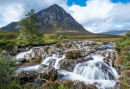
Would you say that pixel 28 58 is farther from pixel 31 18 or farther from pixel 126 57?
pixel 126 57

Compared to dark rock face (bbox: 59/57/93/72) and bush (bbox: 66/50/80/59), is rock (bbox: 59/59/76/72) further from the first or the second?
bush (bbox: 66/50/80/59)

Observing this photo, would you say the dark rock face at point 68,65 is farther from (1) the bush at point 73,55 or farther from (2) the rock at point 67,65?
(1) the bush at point 73,55

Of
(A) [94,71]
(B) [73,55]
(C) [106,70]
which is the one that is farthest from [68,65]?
(C) [106,70]

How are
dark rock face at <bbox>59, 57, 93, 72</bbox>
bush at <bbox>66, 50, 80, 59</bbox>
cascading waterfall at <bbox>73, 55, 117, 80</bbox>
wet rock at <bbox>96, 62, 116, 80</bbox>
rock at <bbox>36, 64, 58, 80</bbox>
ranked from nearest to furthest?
rock at <bbox>36, 64, 58, 80</bbox> < wet rock at <bbox>96, 62, 116, 80</bbox> < cascading waterfall at <bbox>73, 55, 117, 80</bbox> < dark rock face at <bbox>59, 57, 93, 72</bbox> < bush at <bbox>66, 50, 80, 59</bbox>

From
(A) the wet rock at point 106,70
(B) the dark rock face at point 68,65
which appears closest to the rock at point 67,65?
(B) the dark rock face at point 68,65

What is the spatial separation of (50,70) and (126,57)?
37.5 ft

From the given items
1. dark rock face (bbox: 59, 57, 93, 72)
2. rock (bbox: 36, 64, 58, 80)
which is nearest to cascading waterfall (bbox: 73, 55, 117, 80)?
dark rock face (bbox: 59, 57, 93, 72)

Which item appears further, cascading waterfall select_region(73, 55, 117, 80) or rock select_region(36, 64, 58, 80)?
cascading waterfall select_region(73, 55, 117, 80)

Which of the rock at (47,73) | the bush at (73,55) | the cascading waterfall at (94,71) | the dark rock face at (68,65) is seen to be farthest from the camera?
the bush at (73,55)

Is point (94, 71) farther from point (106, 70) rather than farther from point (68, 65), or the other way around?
point (68, 65)

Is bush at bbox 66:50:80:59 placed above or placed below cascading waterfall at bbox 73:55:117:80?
above

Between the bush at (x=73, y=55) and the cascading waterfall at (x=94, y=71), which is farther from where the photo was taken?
the bush at (x=73, y=55)

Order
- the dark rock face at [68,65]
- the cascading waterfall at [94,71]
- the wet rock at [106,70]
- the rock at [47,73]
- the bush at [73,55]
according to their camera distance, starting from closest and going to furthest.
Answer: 1. the rock at [47,73]
2. the wet rock at [106,70]
3. the cascading waterfall at [94,71]
4. the dark rock face at [68,65]
5. the bush at [73,55]

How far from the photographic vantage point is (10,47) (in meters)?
27.5
